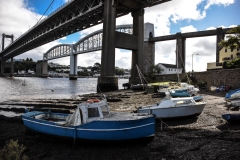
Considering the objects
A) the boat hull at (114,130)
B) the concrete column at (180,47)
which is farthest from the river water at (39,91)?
the concrete column at (180,47)

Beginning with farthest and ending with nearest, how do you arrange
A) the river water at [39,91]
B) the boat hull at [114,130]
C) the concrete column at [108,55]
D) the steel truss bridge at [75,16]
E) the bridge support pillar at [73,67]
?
the bridge support pillar at [73,67] < the steel truss bridge at [75,16] < the concrete column at [108,55] < the river water at [39,91] < the boat hull at [114,130]

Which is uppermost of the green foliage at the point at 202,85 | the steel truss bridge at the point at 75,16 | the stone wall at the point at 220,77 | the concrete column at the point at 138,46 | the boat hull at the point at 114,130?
the steel truss bridge at the point at 75,16

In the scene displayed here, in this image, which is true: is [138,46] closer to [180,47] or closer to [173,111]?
[180,47]

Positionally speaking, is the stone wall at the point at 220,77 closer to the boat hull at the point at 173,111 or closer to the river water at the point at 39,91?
the boat hull at the point at 173,111

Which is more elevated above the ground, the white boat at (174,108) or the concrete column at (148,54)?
the concrete column at (148,54)

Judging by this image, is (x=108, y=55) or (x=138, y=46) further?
(x=138, y=46)

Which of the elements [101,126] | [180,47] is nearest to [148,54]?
[180,47]

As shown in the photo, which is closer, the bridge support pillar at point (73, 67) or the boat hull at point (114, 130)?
the boat hull at point (114, 130)

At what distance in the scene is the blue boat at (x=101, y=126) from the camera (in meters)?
8.62

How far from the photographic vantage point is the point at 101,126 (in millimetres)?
8734

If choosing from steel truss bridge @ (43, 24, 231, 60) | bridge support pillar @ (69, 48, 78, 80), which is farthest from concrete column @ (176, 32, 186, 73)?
bridge support pillar @ (69, 48, 78, 80)

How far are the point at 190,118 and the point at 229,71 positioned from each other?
19.9 meters

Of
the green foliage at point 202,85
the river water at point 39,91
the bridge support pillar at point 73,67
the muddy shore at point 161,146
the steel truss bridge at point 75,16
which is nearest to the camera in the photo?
the muddy shore at point 161,146

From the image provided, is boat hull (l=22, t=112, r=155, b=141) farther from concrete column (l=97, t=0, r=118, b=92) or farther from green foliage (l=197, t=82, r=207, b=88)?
concrete column (l=97, t=0, r=118, b=92)
